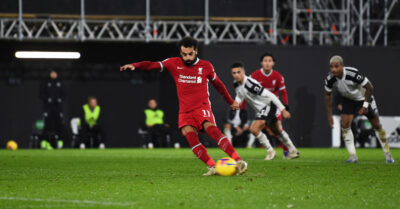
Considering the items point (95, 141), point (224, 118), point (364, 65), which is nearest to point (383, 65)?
point (364, 65)

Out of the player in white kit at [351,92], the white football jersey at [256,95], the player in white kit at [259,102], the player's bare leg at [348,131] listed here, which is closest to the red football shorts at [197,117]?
the player in white kit at [351,92]

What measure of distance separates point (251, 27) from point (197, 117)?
47.0 feet

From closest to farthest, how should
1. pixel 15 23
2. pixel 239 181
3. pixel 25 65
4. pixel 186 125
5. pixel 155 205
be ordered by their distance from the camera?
1. pixel 155 205
2. pixel 239 181
3. pixel 186 125
4. pixel 15 23
5. pixel 25 65

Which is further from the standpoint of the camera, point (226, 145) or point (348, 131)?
point (348, 131)

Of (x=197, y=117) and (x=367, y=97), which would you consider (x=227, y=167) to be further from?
(x=367, y=97)

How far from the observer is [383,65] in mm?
26781

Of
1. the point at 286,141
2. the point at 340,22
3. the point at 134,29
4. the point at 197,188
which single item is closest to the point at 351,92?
the point at 286,141

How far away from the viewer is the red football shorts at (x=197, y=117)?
11156 mm

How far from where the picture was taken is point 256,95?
52.0 feet

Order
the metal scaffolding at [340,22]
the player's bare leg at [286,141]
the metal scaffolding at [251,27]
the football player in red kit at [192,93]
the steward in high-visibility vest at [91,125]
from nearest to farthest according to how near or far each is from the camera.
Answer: the football player in red kit at [192,93], the player's bare leg at [286,141], the metal scaffolding at [251,27], the steward in high-visibility vest at [91,125], the metal scaffolding at [340,22]

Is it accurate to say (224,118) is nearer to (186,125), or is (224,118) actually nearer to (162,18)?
(162,18)

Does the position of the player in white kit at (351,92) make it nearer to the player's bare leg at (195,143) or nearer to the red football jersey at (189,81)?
the red football jersey at (189,81)

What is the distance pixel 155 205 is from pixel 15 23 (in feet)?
57.3

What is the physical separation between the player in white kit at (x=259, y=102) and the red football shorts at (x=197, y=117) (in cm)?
410
